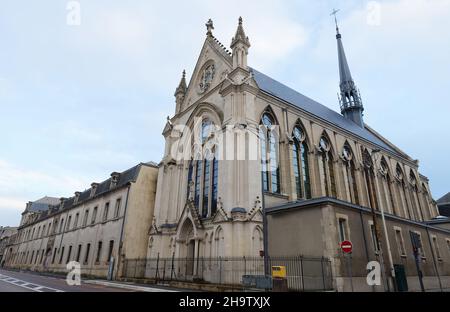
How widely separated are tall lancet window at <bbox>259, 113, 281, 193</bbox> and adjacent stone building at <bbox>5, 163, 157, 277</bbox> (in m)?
14.1

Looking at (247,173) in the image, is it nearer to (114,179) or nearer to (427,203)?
(114,179)

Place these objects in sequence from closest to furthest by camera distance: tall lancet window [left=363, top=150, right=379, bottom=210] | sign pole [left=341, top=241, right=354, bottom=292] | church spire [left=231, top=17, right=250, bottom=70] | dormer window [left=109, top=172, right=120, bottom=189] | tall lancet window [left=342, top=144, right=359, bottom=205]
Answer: sign pole [left=341, top=241, right=354, bottom=292] → church spire [left=231, top=17, right=250, bottom=70] → tall lancet window [left=342, top=144, right=359, bottom=205] → tall lancet window [left=363, top=150, right=379, bottom=210] → dormer window [left=109, top=172, right=120, bottom=189]

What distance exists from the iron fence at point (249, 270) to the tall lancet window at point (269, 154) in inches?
230

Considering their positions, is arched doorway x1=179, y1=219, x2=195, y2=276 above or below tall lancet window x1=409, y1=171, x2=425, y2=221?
below

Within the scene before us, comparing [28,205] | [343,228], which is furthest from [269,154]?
[28,205]

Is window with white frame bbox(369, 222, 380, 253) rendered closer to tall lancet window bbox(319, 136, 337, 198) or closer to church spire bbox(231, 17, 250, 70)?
tall lancet window bbox(319, 136, 337, 198)

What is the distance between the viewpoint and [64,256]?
36.2 metres

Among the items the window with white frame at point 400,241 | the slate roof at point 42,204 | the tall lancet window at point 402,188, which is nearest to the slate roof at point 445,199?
the tall lancet window at point 402,188

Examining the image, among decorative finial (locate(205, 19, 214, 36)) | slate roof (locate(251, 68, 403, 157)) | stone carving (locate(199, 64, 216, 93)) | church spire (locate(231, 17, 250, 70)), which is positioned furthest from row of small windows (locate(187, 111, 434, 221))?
decorative finial (locate(205, 19, 214, 36))

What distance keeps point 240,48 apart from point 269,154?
9.49 m

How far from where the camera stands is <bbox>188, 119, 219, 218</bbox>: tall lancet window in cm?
2281

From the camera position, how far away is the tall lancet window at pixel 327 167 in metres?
26.5

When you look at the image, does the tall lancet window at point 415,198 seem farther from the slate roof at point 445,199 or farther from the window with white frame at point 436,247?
the slate roof at point 445,199

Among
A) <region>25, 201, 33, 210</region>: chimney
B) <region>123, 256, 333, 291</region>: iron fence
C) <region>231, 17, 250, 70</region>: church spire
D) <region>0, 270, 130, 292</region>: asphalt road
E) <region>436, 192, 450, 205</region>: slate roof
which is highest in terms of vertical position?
<region>231, 17, 250, 70</region>: church spire
